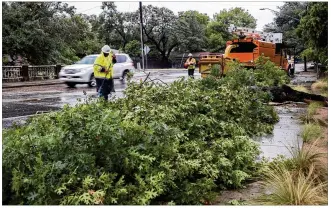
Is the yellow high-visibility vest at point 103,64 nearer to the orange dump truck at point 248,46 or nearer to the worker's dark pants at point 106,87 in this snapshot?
the worker's dark pants at point 106,87

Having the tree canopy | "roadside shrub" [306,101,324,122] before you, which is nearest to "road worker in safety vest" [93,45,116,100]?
"roadside shrub" [306,101,324,122]

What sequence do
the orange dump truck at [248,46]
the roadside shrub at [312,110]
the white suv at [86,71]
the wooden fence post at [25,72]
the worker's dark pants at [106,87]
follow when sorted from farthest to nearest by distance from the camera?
the wooden fence post at [25,72] → the orange dump truck at [248,46] → the white suv at [86,71] → the worker's dark pants at [106,87] → the roadside shrub at [312,110]

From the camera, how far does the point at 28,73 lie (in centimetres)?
2422

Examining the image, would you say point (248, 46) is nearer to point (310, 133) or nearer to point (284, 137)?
point (284, 137)

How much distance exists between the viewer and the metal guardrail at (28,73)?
23.0 meters

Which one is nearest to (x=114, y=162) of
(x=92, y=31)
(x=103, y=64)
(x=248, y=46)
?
(x=103, y=64)

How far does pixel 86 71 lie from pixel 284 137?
12085mm

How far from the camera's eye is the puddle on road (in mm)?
5558

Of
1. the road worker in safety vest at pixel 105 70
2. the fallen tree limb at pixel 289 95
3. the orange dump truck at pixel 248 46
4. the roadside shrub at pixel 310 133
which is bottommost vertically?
the roadside shrub at pixel 310 133

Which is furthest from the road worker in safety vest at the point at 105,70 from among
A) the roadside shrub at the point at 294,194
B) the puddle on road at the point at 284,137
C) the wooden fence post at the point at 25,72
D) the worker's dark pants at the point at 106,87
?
the wooden fence post at the point at 25,72

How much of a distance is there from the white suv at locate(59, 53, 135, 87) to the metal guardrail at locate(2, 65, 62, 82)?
5.82 m

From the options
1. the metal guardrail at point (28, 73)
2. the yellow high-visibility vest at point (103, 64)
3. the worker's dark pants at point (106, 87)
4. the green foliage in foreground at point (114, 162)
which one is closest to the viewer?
the green foliage in foreground at point (114, 162)

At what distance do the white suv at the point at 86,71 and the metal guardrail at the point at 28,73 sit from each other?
5.82 m

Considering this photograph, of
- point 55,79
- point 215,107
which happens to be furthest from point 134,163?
point 55,79
